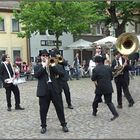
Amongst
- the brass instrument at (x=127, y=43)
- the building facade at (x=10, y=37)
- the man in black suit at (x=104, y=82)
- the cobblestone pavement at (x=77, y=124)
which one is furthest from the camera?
the building facade at (x=10, y=37)

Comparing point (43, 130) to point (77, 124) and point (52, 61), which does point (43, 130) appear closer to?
point (77, 124)

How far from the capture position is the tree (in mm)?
35031

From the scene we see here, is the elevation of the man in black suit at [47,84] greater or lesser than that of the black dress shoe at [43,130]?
greater

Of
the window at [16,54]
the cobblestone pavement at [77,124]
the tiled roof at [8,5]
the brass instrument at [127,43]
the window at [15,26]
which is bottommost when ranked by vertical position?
the cobblestone pavement at [77,124]

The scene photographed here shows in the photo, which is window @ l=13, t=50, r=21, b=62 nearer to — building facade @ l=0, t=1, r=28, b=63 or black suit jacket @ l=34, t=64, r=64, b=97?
building facade @ l=0, t=1, r=28, b=63

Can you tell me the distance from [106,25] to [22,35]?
10.0 m

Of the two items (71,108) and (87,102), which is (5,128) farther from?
(87,102)

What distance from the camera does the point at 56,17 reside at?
3534 cm

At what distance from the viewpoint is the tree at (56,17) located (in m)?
35.0

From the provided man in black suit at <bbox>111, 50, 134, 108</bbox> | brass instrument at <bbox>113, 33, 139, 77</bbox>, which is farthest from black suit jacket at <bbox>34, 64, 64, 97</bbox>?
brass instrument at <bbox>113, 33, 139, 77</bbox>

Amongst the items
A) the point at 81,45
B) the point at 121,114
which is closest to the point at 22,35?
the point at 81,45

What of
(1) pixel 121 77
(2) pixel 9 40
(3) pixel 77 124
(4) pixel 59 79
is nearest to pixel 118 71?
(1) pixel 121 77

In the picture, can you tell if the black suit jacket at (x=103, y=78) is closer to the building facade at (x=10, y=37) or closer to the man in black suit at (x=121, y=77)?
the man in black suit at (x=121, y=77)

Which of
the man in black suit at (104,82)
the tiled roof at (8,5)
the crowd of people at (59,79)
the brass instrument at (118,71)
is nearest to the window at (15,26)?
the tiled roof at (8,5)
